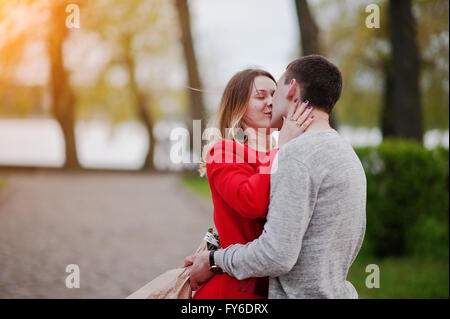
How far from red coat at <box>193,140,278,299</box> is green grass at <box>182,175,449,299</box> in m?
4.25

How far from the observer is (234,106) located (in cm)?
261

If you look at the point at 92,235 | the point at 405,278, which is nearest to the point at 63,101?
the point at 92,235

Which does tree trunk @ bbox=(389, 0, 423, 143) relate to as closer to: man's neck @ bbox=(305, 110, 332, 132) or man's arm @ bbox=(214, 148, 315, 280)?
man's neck @ bbox=(305, 110, 332, 132)

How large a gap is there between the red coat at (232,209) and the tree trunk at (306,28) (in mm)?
7170

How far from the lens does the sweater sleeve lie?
2094mm

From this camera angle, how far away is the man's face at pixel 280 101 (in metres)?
2.24

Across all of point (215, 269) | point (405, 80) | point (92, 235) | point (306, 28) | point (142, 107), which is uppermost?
point (142, 107)

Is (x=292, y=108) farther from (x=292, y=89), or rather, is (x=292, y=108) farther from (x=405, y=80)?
(x=405, y=80)

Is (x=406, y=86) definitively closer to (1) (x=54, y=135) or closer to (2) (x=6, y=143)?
(2) (x=6, y=143)

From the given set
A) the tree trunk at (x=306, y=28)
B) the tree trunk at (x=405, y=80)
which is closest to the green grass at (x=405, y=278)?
the tree trunk at (x=306, y=28)

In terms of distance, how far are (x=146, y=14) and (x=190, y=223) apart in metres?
10.3

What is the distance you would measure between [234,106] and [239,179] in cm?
57

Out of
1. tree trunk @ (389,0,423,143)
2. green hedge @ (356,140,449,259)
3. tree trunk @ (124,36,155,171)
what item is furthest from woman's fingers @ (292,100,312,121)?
tree trunk @ (124,36,155,171)
